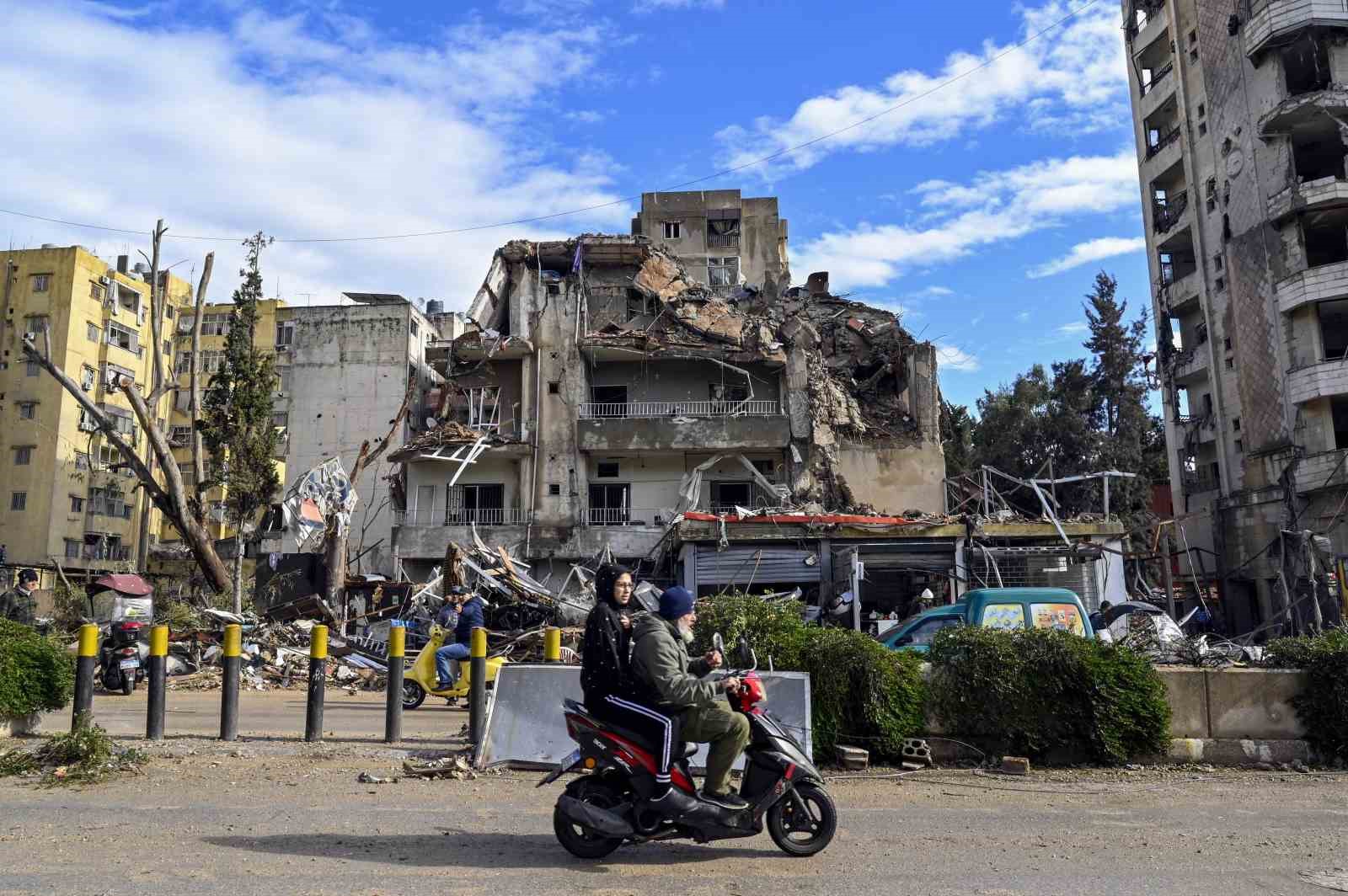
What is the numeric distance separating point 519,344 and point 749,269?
59.1 feet

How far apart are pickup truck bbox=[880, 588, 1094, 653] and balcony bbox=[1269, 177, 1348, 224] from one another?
2498 centimetres

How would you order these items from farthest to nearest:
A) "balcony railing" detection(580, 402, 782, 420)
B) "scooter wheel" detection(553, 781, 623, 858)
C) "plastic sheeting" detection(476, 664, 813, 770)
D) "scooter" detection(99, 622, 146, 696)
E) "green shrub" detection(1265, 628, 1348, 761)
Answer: "balcony railing" detection(580, 402, 782, 420) → "scooter" detection(99, 622, 146, 696) → "green shrub" detection(1265, 628, 1348, 761) → "plastic sheeting" detection(476, 664, 813, 770) → "scooter wheel" detection(553, 781, 623, 858)

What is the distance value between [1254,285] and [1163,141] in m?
9.66

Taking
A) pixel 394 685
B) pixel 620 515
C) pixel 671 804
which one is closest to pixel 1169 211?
pixel 620 515

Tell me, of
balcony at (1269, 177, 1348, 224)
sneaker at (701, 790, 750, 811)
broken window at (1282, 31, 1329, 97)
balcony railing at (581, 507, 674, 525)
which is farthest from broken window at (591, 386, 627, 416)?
sneaker at (701, 790, 750, 811)

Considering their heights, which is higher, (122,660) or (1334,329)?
(1334,329)

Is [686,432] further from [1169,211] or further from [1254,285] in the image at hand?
[1169,211]

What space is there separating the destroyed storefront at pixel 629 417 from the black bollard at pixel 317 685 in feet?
75.3

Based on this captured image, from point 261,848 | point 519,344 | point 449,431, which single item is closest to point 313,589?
point 449,431

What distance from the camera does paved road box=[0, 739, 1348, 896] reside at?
500 centimetres

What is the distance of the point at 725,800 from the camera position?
17.7 feet

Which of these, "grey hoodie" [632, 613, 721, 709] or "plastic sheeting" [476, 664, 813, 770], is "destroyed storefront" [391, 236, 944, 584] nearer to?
"plastic sheeting" [476, 664, 813, 770]

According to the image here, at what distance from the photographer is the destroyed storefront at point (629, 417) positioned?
109ft

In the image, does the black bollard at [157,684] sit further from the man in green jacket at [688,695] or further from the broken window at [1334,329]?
the broken window at [1334,329]
